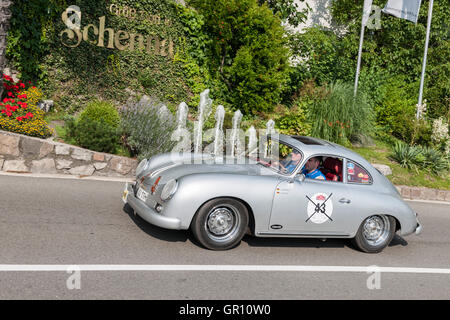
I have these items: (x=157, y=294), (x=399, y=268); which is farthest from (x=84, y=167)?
(x=399, y=268)

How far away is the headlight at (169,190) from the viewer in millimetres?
5152

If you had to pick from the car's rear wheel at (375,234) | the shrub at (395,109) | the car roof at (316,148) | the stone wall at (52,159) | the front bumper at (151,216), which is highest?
the shrub at (395,109)

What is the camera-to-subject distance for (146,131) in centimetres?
947

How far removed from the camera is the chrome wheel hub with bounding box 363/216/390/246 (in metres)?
6.17

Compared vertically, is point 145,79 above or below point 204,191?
above

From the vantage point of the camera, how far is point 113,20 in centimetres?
1353

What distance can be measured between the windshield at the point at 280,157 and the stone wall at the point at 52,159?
12.5 ft

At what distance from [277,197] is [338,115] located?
8437mm

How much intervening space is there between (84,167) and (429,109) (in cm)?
1537

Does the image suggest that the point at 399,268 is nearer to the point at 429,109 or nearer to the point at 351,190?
the point at 351,190

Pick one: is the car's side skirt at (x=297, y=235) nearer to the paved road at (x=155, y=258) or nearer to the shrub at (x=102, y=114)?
the paved road at (x=155, y=258)

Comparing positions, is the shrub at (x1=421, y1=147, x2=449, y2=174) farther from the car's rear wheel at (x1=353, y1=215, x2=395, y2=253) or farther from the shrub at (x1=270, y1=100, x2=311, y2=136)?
the car's rear wheel at (x1=353, y1=215, x2=395, y2=253)

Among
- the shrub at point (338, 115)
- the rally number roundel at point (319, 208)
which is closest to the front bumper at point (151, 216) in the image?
the rally number roundel at point (319, 208)

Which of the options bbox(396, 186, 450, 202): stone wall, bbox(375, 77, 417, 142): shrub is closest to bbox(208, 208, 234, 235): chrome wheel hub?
bbox(396, 186, 450, 202): stone wall
